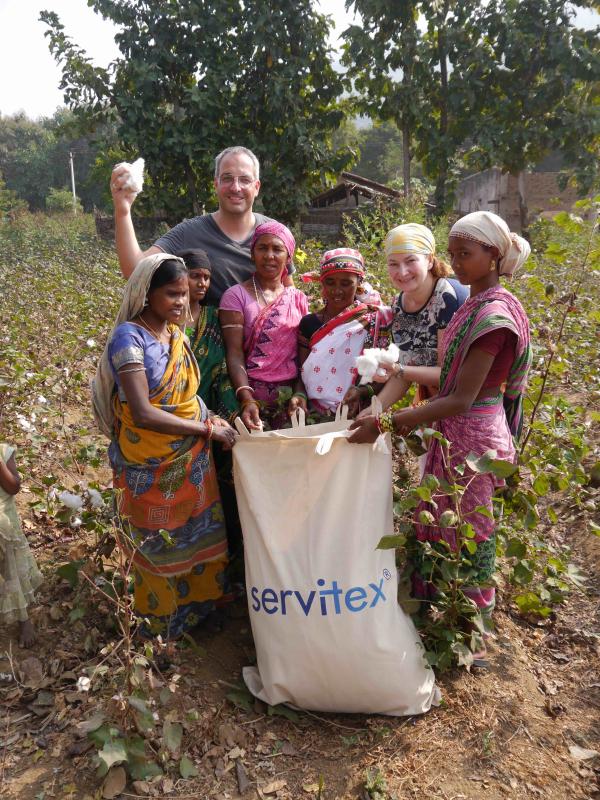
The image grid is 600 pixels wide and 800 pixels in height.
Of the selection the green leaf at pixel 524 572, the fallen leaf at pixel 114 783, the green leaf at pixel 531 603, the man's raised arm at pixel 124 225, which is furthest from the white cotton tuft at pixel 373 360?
the fallen leaf at pixel 114 783

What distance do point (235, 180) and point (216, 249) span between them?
0.88 ft

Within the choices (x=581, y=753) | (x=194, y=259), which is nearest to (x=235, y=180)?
(x=194, y=259)

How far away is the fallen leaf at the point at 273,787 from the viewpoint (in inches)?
66.6

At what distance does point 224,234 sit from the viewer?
241 cm

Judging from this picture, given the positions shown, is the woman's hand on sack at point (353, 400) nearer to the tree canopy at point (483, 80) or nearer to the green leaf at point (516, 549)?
the green leaf at point (516, 549)

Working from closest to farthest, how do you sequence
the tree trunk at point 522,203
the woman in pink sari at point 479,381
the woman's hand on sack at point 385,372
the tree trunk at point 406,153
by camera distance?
the woman in pink sari at point 479,381
the woman's hand on sack at point 385,372
the tree trunk at point 406,153
the tree trunk at point 522,203

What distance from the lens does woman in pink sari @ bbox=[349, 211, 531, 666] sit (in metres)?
1.76

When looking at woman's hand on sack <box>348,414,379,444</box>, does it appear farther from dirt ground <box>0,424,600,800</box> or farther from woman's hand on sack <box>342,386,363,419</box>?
dirt ground <box>0,424,600,800</box>

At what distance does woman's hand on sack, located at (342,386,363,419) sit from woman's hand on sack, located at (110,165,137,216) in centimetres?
103

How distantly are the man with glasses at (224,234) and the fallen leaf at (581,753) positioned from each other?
1816mm

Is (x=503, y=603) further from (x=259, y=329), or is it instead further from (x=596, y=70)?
(x=596, y=70)

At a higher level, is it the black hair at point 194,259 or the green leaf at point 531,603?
the black hair at point 194,259

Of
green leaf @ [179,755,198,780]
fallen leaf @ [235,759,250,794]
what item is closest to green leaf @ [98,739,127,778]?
green leaf @ [179,755,198,780]

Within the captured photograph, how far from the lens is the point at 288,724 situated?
1.92m
